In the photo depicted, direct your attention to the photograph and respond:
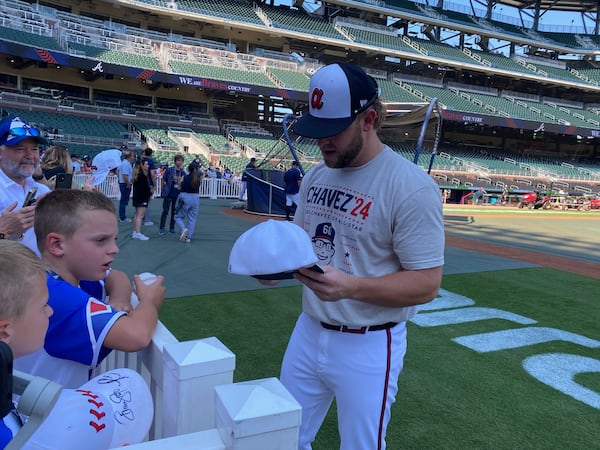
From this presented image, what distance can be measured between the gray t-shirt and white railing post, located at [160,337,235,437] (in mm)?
564

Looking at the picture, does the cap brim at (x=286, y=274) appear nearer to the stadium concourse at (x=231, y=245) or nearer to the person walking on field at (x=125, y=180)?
the stadium concourse at (x=231, y=245)

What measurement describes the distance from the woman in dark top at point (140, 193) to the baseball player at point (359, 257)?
8123mm

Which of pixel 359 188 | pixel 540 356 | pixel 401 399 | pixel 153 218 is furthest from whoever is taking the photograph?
pixel 153 218

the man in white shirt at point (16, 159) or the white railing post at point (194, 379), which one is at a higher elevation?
the man in white shirt at point (16, 159)

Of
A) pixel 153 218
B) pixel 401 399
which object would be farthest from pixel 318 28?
pixel 401 399

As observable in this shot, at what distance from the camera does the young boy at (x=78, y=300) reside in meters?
1.55

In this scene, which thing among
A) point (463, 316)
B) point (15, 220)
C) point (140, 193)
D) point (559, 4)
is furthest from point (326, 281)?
point (559, 4)

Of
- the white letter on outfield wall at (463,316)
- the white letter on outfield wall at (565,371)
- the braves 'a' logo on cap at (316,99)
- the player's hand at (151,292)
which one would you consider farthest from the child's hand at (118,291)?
the white letter on outfield wall at (463,316)

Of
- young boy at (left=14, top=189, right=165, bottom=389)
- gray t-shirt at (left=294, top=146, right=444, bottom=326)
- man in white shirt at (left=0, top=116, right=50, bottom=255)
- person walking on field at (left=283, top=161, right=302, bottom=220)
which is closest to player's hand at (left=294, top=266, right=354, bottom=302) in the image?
gray t-shirt at (left=294, top=146, right=444, bottom=326)

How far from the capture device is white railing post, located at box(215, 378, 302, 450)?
1.19m

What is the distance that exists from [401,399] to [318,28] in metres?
38.0

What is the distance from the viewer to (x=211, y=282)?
262 inches

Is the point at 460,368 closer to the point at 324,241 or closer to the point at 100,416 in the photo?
the point at 324,241

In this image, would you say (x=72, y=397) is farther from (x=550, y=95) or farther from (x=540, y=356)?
(x=550, y=95)
